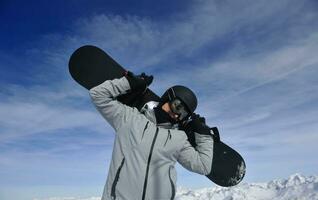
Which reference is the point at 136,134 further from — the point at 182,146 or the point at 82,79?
the point at 82,79

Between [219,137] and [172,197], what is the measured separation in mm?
1976

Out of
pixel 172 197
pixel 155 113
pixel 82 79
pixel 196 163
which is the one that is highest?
pixel 82 79

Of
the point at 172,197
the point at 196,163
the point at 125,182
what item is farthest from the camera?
the point at 196,163

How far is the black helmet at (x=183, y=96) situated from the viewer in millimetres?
6613

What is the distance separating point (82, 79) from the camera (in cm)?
812

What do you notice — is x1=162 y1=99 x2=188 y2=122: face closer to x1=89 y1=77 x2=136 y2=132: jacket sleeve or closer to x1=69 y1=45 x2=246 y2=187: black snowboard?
x1=89 y1=77 x2=136 y2=132: jacket sleeve

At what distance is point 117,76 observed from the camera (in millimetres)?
8312

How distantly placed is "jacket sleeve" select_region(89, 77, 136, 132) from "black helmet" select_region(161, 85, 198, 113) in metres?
0.75

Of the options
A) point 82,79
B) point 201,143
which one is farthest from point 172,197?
point 82,79

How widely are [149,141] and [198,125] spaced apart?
1247 millimetres

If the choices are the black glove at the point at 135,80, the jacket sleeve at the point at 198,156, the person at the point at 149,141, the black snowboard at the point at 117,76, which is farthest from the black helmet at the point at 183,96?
the black snowboard at the point at 117,76

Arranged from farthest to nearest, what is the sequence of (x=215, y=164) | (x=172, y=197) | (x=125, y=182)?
(x=215, y=164) < (x=172, y=197) < (x=125, y=182)

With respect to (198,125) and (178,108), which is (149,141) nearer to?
(178,108)

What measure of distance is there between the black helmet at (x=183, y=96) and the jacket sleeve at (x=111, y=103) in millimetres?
752
